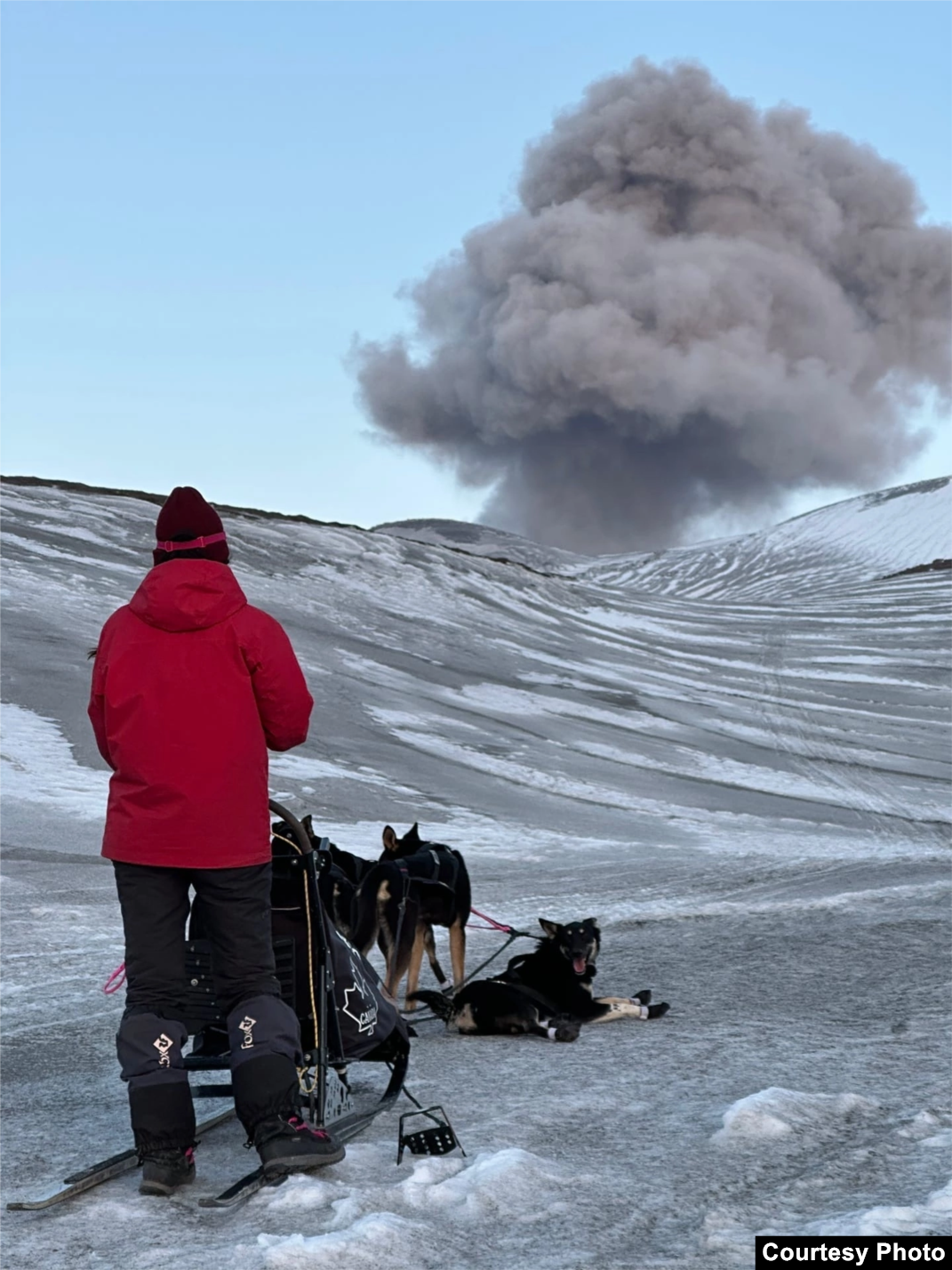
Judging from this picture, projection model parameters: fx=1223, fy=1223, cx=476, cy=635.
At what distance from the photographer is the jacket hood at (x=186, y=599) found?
3.43 meters

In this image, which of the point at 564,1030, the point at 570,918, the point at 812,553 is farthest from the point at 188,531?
the point at 812,553

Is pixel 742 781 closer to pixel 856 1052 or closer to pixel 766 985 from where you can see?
pixel 766 985

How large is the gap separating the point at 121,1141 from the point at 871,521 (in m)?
109

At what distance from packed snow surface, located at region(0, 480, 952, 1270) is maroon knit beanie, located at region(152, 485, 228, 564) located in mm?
1753

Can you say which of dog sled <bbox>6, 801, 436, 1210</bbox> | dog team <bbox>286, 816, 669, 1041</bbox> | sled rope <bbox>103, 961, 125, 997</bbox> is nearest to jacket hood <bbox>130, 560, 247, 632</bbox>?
dog sled <bbox>6, 801, 436, 1210</bbox>

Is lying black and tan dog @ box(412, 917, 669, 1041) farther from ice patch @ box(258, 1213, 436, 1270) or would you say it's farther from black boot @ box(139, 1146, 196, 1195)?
ice patch @ box(258, 1213, 436, 1270)

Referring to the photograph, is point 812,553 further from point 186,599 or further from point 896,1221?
point 896,1221

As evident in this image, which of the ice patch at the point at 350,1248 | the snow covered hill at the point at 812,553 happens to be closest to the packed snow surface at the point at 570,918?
the ice patch at the point at 350,1248

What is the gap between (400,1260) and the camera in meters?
2.78

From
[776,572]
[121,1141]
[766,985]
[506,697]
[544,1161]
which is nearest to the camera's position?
[544,1161]

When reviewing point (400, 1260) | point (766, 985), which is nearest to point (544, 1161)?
point (400, 1260)

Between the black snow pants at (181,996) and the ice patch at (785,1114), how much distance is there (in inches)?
51.8

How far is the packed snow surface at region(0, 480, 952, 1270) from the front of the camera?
3057mm

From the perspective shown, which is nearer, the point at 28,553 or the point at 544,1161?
the point at 544,1161
